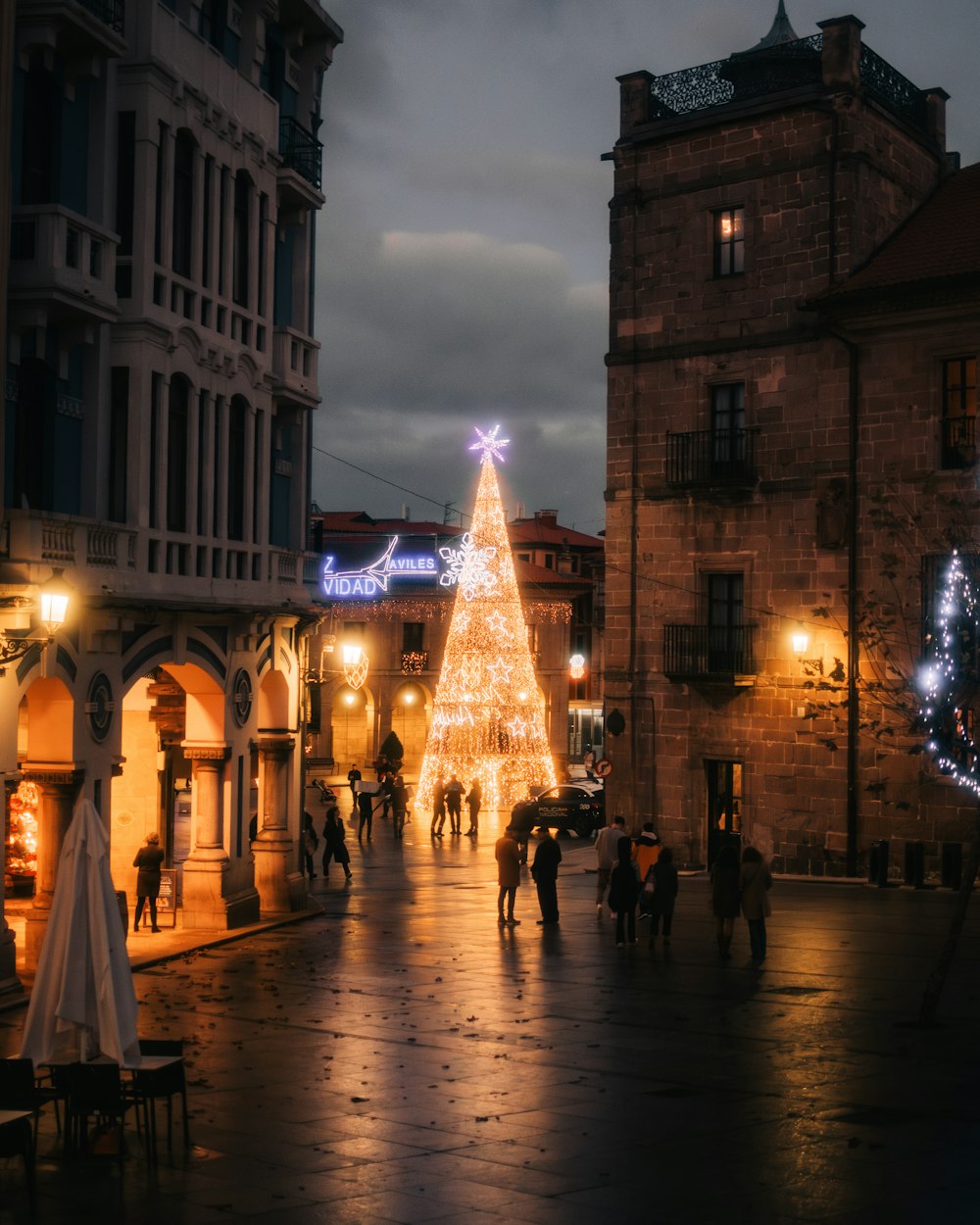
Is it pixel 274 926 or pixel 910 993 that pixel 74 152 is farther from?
pixel 910 993

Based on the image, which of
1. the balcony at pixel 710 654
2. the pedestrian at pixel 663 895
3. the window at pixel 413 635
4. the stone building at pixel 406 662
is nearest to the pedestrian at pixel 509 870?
the pedestrian at pixel 663 895

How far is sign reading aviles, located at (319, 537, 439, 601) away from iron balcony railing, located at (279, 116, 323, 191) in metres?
7.13

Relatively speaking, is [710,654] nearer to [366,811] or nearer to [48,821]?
[366,811]

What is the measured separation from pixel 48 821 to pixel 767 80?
2399 cm

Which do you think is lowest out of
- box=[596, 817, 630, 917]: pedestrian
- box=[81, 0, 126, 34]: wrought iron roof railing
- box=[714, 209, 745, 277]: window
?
box=[596, 817, 630, 917]: pedestrian

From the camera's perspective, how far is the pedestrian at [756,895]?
76.5 ft

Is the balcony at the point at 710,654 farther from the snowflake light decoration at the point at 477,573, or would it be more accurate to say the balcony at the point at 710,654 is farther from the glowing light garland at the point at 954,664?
the snowflake light decoration at the point at 477,573

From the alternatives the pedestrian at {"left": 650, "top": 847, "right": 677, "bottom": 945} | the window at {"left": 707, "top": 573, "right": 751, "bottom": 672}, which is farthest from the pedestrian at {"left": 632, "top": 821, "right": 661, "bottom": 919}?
→ the window at {"left": 707, "top": 573, "right": 751, "bottom": 672}

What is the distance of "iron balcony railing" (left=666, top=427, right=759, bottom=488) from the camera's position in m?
35.8

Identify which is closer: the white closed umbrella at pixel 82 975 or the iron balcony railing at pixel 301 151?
the white closed umbrella at pixel 82 975

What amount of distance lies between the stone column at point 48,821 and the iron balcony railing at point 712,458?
17.7 metres

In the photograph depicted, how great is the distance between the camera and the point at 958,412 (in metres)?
33.0

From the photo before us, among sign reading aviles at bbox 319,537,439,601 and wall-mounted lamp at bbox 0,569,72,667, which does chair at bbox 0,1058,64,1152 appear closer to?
wall-mounted lamp at bbox 0,569,72,667

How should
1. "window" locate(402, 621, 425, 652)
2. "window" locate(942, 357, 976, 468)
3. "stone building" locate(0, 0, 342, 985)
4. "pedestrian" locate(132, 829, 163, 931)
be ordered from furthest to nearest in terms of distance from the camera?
"window" locate(402, 621, 425, 652), "window" locate(942, 357, 976, 468), "pedestrian" locate(132, 829, 163, 931), "stone building" locate(0, 0, 342, 985)
